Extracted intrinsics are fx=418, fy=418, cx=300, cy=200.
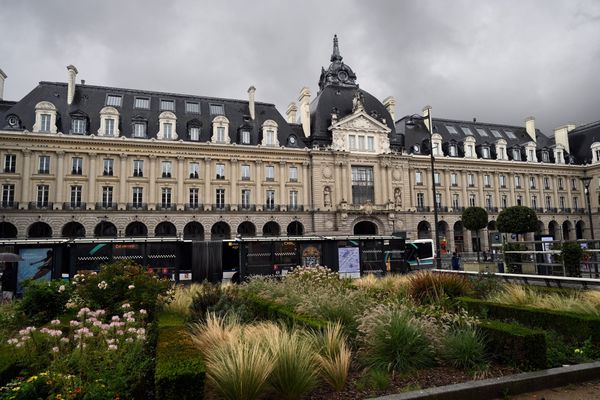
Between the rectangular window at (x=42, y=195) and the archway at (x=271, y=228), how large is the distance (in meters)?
22.4

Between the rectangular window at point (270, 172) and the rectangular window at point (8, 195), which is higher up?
the rectangular window at point (270, 172)

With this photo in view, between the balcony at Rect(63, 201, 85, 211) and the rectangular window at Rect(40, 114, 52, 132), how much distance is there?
7636mm

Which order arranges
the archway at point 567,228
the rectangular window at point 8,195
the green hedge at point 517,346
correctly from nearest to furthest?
the green hedge at point 517,346, the rectangular window at point 8,195, the archway at point 567,228

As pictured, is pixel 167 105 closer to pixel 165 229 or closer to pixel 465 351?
pixel 165 229

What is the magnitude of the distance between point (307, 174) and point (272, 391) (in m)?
44.7

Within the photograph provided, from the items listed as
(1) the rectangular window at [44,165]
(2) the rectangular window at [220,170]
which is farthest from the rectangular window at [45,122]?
(2) the rectangular window at [220,170]

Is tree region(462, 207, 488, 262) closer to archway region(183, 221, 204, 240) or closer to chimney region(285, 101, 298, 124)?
archway region(183, 221, 204, 240)

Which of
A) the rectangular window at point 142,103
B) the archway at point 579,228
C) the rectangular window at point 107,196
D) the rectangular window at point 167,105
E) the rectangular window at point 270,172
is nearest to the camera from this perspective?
the rectangular window at point 107,196

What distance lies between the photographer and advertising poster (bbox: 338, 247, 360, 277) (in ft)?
80.7

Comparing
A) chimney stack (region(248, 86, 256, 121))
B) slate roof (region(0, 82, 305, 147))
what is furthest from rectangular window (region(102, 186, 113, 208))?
chimney stack (region(248, 86, 256, 121))

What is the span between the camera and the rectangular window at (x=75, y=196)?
42.0m

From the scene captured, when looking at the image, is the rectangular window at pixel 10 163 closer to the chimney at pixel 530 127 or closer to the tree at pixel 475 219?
the tree at pixel 475 219

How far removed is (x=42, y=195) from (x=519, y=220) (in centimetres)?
4232

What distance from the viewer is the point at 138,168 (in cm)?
4469
